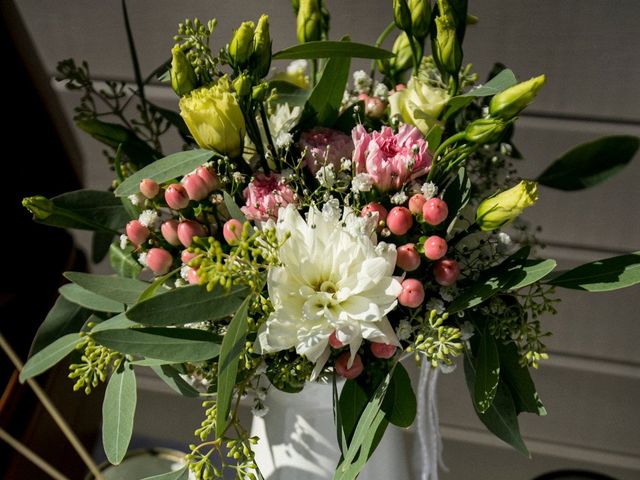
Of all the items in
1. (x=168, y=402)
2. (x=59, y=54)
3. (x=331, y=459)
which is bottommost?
(x=168, y=402)

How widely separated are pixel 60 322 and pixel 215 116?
273 millimetres

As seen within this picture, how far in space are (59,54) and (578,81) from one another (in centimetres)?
66

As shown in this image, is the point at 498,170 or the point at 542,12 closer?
the point at 498,170

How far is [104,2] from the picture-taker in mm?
833

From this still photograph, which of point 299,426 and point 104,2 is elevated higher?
point 104,2

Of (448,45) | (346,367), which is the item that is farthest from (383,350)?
(448,45)

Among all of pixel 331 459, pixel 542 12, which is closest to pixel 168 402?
pixel 331 459

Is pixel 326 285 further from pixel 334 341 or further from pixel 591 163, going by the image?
pixel 591 163

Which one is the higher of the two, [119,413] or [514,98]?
[514,98]

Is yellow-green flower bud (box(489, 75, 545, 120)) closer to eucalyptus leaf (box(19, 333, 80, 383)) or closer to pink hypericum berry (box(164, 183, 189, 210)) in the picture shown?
pink hypericum berry (box(164, 183, 189, 210))

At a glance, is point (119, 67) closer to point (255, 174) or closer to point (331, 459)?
point (255, 174)

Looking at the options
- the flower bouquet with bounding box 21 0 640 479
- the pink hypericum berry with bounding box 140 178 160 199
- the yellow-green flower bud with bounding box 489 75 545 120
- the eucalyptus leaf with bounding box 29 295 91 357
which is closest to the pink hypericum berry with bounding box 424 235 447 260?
the flower bouquet with bounding box 21 0 640 479

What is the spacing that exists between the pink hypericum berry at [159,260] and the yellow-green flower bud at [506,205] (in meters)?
0.24

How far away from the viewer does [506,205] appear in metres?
0.46
